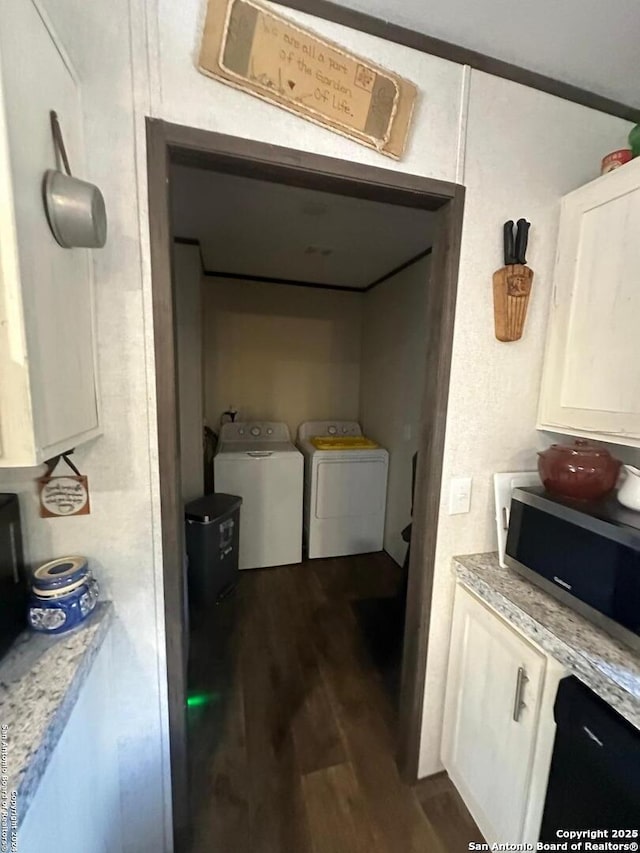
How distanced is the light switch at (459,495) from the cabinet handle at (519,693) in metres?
0.49

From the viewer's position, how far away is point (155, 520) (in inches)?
41.2

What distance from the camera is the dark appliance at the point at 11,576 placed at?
82 cm

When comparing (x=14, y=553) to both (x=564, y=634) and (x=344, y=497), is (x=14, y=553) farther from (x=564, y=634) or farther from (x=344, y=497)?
(x=344, y=497)

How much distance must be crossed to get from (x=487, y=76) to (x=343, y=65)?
19.4 inches

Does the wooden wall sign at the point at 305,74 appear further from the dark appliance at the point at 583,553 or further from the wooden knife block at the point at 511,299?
the dark appliance at the point at 583,553

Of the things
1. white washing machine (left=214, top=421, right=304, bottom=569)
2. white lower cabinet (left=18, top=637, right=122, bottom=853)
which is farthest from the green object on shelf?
white washing machine (left=214, top=421, right=304, bottom=569)

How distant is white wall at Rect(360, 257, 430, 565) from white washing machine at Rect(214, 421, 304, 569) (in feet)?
2.68

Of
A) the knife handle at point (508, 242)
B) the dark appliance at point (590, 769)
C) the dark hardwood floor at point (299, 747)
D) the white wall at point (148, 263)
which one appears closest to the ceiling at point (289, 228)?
the white wall at point (148, 263)

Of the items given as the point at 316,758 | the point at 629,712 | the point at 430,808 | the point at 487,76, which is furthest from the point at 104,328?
the point at 430,808

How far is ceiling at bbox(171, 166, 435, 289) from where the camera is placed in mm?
1923

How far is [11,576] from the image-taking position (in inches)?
33.6

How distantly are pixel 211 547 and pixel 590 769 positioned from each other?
6.74 feet

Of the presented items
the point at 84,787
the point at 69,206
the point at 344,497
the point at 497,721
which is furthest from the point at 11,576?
the point at 344,497

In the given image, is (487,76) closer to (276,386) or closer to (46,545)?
(46,545)
